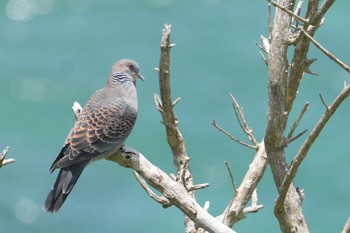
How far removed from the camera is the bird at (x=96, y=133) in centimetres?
667

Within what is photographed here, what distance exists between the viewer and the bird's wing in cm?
679

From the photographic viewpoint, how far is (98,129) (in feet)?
22.9

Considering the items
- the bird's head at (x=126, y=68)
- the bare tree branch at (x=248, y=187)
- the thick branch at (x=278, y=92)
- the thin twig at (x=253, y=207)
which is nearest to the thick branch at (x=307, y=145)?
the thick branch at (x=278, y=92)

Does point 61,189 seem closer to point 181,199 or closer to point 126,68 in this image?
point 181,199

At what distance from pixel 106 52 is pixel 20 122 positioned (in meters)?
1.46

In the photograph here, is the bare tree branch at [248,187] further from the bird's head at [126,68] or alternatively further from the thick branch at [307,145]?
the bird's head at [126,68]

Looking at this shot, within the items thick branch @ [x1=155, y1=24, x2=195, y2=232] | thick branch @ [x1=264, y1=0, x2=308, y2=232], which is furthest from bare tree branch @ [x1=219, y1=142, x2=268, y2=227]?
thick branch @ [x1=264, y1=0, x2=308, y2=232]

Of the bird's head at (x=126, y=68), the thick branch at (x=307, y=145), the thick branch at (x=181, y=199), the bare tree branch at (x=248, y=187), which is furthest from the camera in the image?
the bird's head at (x=126, y=68)

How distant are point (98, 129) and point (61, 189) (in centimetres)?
55

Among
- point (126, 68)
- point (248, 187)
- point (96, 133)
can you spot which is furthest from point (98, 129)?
point (248, 187)

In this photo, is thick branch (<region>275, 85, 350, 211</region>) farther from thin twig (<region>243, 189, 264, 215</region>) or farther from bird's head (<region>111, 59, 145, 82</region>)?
bird's head (<region>111, 59, 145, 82</region>)

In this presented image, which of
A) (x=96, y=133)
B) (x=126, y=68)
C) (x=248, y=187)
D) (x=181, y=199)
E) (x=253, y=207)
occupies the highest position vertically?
(x=126, y=68)

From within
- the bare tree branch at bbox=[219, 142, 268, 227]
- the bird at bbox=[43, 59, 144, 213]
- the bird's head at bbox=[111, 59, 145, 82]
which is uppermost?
the bird's head at bbox=[111, 59, 145, 82]

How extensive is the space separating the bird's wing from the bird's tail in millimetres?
77
